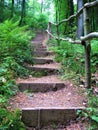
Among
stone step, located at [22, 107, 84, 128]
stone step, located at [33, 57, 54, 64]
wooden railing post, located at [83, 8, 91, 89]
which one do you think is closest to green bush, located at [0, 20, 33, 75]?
stone step, located at [33, 57, 54, 64]

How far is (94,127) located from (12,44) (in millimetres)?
3609

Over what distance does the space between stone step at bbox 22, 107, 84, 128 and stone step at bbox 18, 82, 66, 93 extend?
3.66ft

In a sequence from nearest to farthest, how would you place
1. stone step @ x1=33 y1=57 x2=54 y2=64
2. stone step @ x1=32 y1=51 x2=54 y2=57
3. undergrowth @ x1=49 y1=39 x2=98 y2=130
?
undergrowth @ x1=49 y1=39 x2=98 y2=130
stone step @ x1=33 y1=57 x2=54 y2=64
stone step @ x1=32 y1=51 x2=54 y2=57

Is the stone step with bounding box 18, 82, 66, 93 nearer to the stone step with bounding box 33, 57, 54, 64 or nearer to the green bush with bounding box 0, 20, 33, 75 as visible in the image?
the green bush with bounding box 0, 20, 33, 75

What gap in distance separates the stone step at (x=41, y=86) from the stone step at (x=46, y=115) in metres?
1.12

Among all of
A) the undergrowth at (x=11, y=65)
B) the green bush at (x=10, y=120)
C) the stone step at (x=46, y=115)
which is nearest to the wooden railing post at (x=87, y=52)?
the stone step at (x=46, y=115)

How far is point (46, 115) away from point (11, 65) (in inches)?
78.1

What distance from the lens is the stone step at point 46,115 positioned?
3.40m

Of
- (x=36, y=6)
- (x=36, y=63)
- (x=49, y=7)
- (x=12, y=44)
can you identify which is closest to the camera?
(x=12, y=44)

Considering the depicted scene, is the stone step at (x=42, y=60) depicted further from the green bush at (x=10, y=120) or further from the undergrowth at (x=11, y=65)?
the green bush at (x=10, y=120)

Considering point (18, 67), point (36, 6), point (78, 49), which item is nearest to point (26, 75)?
point (18, 67)

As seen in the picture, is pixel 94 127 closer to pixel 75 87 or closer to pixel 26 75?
pixel 75 87

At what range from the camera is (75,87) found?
436 cm

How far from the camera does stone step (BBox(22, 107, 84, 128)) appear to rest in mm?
3402
